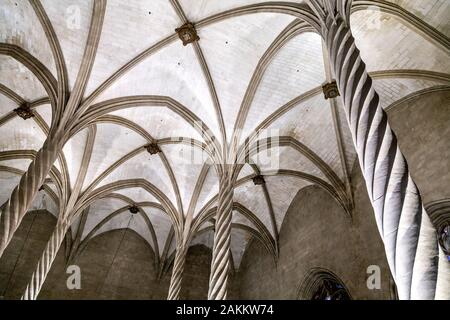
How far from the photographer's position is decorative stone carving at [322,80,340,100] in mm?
11133

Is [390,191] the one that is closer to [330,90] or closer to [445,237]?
[445,237]

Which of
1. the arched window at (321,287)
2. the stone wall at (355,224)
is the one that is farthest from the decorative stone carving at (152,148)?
the arched window at (321,287)

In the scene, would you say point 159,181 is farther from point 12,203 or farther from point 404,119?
point 404,119

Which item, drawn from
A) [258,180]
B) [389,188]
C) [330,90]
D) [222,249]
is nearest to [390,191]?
[389,188]

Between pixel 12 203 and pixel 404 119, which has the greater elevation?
pixel 404 119

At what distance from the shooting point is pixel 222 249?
9102 mm

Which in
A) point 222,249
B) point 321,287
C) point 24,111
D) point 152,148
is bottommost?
point 222,249

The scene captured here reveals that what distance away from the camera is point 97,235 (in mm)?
18578

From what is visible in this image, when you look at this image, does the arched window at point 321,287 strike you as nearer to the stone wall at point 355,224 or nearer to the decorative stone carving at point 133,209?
the stone wall at point 355,224

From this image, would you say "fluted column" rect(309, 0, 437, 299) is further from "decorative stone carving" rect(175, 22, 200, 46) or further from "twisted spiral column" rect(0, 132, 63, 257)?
"twisted spiral column" rect(0, 132, 63, 257)

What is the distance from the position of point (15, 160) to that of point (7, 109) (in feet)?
9.33

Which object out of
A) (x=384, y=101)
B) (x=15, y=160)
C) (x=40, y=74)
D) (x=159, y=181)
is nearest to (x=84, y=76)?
(x=40, y=74)

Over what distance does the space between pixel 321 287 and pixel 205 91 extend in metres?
7.74
